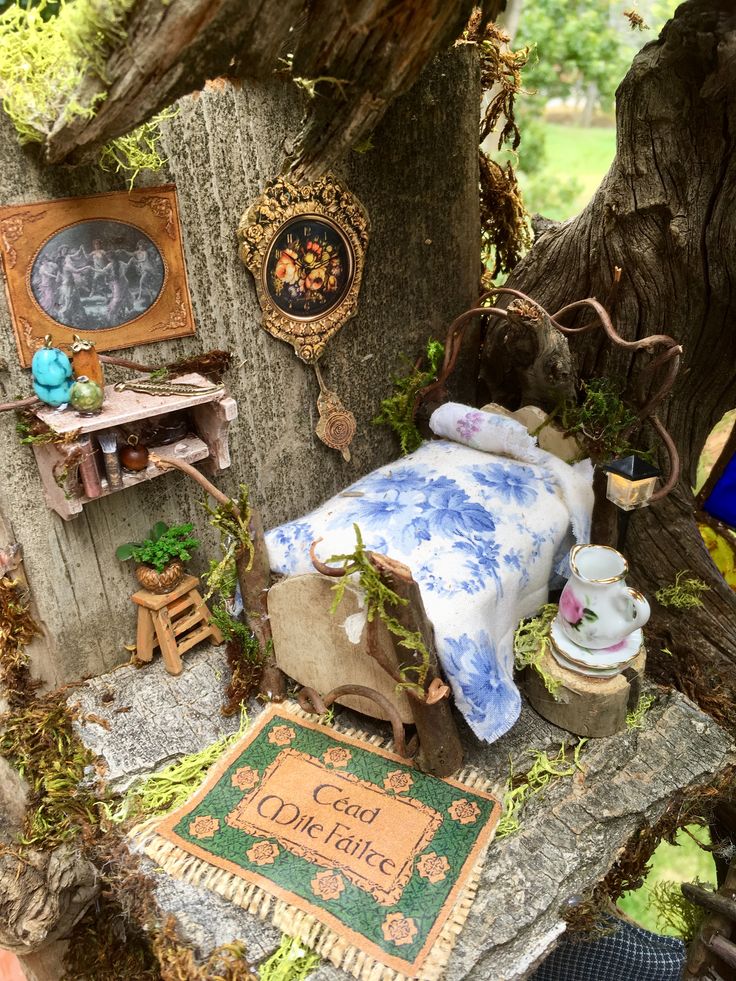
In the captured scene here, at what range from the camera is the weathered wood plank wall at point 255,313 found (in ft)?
7.34

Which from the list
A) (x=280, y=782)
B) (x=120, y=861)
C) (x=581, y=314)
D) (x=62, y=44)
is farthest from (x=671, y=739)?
(x=62, y=44)

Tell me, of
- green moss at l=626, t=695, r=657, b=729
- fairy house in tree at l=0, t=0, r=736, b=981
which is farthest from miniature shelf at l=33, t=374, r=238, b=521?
green moss at l=626, t=695, r=657, b=729

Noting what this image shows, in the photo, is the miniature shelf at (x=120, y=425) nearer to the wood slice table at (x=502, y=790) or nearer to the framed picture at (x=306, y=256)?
the framed picture at (x=306, y=256)

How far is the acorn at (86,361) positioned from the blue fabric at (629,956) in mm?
2373

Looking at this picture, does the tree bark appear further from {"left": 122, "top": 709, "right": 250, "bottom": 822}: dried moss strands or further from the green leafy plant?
{"left": 122, "top": 709, "right": 250, "bottom": 822}: dried moss strands

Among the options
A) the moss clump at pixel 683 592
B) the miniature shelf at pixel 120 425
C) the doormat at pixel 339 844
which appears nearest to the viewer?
the doormat at pixel 339 844

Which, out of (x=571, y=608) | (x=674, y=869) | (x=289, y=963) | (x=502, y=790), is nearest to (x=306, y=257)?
(x=571, y=608)

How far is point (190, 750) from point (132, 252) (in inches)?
61.6

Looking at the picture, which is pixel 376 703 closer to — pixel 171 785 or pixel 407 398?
pixel 171 785

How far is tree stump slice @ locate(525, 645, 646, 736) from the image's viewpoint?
236 cm

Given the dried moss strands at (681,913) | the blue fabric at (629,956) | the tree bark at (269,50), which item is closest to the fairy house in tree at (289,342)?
the tree bark at (269,50)

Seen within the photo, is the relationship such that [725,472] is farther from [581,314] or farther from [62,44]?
[62,44]

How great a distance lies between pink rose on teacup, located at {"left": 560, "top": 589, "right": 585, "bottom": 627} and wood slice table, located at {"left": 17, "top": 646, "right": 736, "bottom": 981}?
1.34ft

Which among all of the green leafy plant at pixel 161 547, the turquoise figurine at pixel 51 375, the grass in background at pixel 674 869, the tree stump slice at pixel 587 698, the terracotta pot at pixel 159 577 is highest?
the turquoise figurine at pixel 51 375
